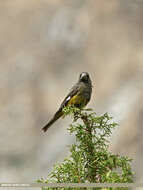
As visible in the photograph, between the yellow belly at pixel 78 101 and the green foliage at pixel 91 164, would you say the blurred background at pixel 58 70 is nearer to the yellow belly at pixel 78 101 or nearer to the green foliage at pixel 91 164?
the yellow belly at pixel 78 101

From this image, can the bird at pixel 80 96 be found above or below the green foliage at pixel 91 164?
above

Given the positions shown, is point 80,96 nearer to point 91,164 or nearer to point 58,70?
point 91,164

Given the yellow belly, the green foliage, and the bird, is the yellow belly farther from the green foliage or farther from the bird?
the green foliage

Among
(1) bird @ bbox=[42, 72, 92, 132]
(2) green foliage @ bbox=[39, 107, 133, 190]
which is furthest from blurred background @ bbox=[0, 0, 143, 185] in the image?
(2) green foliage @ bbox=[39, 107, 133, 190]

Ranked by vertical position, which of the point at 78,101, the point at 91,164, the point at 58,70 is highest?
the point at 58,70

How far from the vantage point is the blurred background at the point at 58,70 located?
25.0 ft

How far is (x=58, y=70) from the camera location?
8867mm

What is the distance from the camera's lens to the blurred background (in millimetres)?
7613

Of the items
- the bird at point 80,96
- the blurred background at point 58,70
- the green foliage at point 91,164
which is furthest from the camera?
the blurred background at point 58,70

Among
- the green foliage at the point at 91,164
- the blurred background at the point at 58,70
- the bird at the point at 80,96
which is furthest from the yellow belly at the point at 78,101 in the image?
the blurred background at the point at 58,70

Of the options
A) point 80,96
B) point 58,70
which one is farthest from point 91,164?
point 58,70

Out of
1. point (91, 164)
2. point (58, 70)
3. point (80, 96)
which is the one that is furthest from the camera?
point (58, 70)

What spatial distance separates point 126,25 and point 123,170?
8594 mm

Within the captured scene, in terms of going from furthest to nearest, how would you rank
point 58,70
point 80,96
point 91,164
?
point 58,70 < point 80,96 < point 91,164
